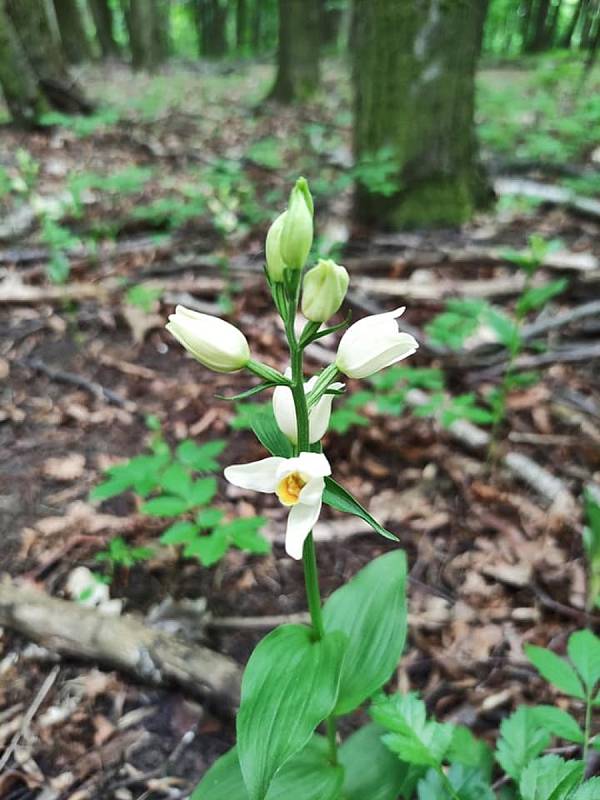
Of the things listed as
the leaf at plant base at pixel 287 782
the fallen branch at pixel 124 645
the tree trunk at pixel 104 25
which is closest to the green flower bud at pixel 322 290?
the leaf at plant base at pixel 287 782

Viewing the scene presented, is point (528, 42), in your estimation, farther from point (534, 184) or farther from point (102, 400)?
point (102, 400)

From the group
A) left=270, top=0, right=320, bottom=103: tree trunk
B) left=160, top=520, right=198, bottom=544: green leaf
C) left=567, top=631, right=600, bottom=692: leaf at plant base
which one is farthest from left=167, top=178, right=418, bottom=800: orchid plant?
left=270, top=0, right=320, bottom=103: tree trunk

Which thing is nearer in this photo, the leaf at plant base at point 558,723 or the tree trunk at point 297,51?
the leaf at plant base at point 558,723

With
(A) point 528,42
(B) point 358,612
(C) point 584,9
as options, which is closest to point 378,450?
(B) point 358,612

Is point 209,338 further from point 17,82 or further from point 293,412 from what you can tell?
point 17,82

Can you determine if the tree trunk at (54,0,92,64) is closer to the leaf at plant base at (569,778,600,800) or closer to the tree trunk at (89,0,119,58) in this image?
the tree trunk at (89,0,119,58)

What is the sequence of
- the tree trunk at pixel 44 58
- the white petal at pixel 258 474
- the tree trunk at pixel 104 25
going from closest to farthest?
the white petal at pixel 258 474 → the tree trunk at pixel 44 58 → the tree trunk at pixel 104 25

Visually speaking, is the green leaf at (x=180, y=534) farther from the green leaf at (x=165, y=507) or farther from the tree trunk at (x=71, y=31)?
the tree trunk at (x=71, y=31)

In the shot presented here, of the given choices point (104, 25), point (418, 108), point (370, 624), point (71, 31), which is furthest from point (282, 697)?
point (104, 25)
